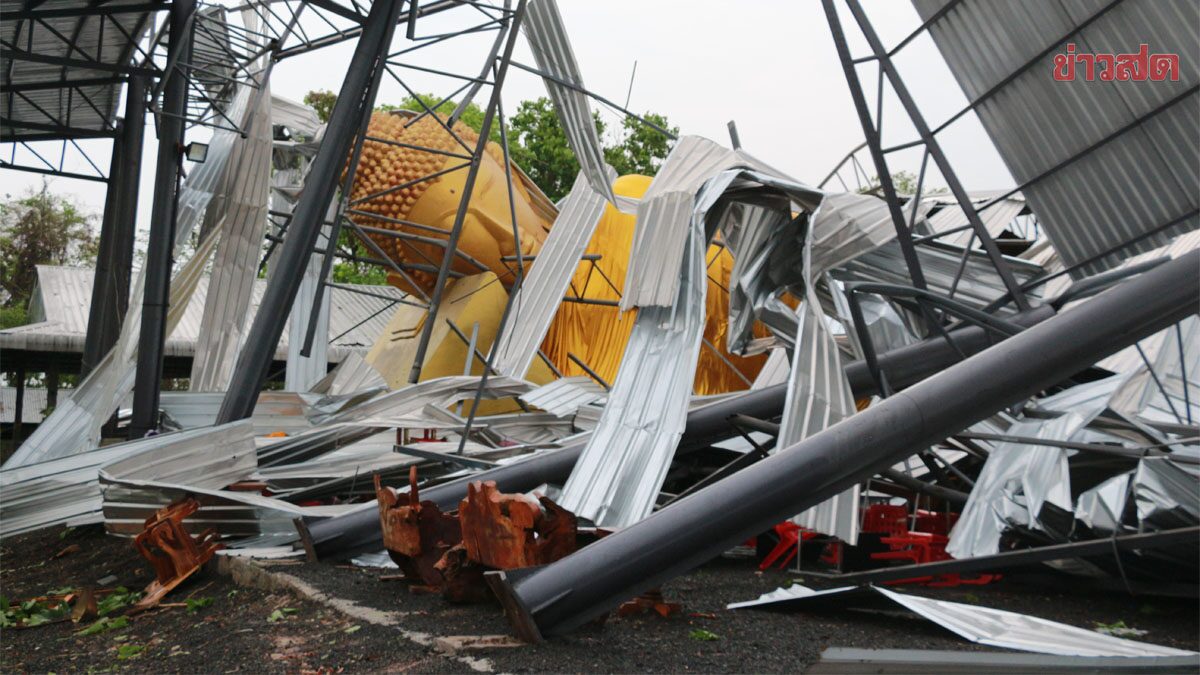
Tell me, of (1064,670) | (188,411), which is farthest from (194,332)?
(1064,670)

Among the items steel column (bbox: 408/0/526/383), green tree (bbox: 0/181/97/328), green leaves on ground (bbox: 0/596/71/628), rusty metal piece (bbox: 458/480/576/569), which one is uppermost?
green tree (bbox: 0/181/97/328)

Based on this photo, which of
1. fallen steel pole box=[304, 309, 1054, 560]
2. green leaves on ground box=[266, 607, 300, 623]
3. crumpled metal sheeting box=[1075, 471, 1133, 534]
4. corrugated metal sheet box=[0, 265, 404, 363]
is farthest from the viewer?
corrugated metal sheet box=[0, 265, 404, 363]

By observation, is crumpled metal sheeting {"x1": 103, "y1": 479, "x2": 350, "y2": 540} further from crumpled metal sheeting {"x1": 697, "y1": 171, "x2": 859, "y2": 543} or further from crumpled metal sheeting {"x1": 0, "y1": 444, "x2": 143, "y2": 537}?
crumpled metal sheeting {"x1": 697, "y1": 171, "x2": 859, "y2": 543}

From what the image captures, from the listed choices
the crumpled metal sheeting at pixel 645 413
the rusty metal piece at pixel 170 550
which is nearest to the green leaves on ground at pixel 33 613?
the rusty metal piece at pixel 170 550

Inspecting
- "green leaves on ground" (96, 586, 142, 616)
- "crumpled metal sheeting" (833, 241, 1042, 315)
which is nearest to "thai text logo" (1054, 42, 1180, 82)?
"crumpled metal sheeting" (833, 241, 1042, 315)

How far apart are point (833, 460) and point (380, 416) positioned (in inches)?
238

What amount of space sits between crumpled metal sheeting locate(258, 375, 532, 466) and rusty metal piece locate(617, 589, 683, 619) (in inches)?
171

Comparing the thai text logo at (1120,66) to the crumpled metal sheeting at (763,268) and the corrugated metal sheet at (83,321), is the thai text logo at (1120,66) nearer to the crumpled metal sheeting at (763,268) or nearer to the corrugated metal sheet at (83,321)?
the crumpled metal sheeting at (763,268)

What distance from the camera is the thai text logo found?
6.86m

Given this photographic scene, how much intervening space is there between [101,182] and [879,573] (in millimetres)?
15868

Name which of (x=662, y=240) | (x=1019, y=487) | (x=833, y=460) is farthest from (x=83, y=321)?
(x=833, y=460)

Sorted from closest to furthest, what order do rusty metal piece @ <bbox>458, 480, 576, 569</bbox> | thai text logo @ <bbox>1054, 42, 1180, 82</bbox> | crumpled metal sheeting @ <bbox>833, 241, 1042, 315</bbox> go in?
1. rusty metal piece @ <bbox>458, 480, 576, 569</bbox>
2. thai text logo @ <bbox>1054, 42, 1180, 82</bbox>
3. crumpled metal sheeting @ <bbox>833, 241, 1042, 315</bbox>

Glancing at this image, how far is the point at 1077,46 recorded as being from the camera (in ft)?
23.6

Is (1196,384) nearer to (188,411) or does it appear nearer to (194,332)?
(188,411)
